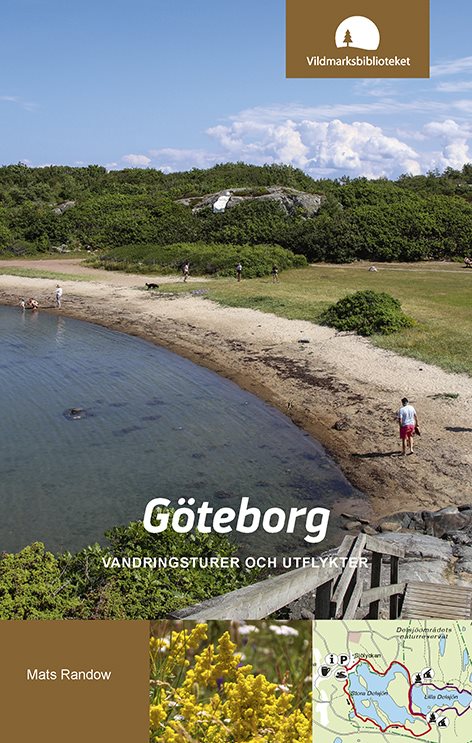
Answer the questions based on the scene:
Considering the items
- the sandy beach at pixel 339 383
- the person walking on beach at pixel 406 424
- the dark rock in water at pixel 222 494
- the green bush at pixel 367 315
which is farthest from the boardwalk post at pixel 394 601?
the green bush at pixel 367 315

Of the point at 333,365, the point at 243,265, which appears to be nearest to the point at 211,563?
the point at 333,365

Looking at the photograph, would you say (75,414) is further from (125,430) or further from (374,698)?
(374,698)

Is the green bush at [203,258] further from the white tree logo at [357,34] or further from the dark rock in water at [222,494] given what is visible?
the white tree logo at [357,34]

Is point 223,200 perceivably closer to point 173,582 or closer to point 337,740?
point 173,582

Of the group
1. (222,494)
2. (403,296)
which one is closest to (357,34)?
(222,494)

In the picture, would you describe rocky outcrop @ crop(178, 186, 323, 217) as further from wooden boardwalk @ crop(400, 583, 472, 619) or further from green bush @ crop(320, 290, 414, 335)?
wooden boardwalk @ crop(400, 583, 472, 619)

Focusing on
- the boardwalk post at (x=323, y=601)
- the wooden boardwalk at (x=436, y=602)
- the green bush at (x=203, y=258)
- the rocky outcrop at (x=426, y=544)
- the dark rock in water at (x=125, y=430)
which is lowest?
the rocky outcrop at (x=426, y=544)

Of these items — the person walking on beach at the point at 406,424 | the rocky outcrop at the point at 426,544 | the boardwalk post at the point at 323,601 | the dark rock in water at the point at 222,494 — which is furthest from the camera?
the person walking on beach at the point at 406,424

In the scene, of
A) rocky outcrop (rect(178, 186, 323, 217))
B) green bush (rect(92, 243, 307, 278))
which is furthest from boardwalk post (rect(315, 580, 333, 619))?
rocky outcrop (rect(178, 186, 323, 217))
